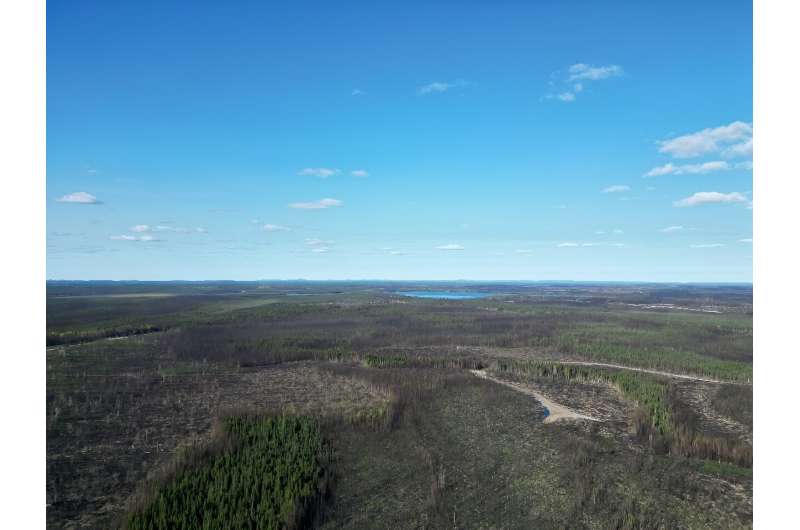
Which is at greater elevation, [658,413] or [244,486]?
[244,486]

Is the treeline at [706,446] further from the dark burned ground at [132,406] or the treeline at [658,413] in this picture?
the dark burned ground at [132,406]

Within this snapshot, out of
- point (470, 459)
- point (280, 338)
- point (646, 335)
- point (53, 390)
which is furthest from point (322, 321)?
point (470, 459)

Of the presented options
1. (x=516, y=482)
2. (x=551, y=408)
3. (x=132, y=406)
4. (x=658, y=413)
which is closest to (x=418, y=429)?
(x=516, y=482)

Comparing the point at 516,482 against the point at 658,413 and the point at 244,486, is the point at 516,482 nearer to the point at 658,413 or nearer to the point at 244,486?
the point at 244,486

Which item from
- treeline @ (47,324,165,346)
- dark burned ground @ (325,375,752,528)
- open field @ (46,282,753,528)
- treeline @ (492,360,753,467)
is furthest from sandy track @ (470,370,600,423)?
treeline @ (47,324,165,346)

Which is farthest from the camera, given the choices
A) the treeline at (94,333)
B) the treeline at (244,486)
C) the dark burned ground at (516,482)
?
the treeline at (94,333)

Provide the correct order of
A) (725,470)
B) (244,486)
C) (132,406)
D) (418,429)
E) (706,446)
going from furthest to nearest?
(132,406)
(418,429)
(706,446)
(725,470)
(244,486)

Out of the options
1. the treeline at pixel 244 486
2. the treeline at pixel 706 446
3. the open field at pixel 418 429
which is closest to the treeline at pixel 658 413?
the treeline at pixel 706 446

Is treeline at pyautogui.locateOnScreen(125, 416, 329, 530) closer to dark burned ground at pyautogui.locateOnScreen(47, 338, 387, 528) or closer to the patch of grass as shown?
dark burned ground at pyautogui.locateOnScreen(47, 338, 387, 528)
